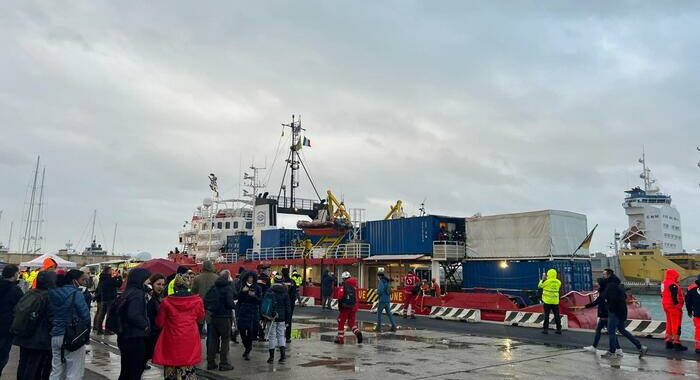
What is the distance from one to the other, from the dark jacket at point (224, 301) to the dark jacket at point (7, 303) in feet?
9.48

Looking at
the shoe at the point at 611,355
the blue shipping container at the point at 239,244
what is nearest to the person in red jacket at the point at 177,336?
the shoe at the point at 611,355

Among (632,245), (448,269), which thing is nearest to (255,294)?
(448,269)

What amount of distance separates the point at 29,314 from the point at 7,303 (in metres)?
1.16

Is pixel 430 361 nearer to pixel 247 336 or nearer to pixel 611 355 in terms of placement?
pixel 247 336

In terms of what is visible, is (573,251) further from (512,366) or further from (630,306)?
(512,366)

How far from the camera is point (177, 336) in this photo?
20.1 ft

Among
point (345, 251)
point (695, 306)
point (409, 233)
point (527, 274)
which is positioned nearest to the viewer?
point (695, 306)

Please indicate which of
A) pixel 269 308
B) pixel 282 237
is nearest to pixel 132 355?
pixel 269 308

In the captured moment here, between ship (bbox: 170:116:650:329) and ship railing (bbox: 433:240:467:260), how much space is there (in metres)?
0.05

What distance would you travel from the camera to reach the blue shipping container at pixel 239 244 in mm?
38025

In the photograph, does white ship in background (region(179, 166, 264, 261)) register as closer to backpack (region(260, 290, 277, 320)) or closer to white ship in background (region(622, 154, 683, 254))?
backpack (region(260, 290, 277, 320))

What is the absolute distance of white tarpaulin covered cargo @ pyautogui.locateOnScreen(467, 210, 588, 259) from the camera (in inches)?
798

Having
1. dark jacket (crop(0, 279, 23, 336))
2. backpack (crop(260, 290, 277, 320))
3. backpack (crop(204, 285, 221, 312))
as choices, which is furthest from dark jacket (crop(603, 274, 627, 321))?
dark jacket (crop(0, 279, 23, 336))

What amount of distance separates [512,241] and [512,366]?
12830 mm
